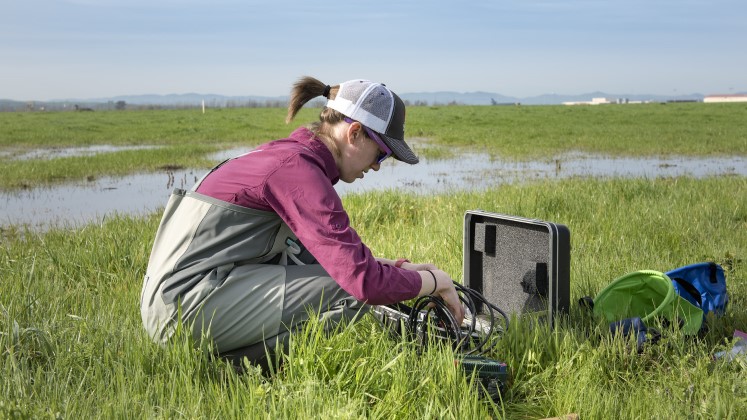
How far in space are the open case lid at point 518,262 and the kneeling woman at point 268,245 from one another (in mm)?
593

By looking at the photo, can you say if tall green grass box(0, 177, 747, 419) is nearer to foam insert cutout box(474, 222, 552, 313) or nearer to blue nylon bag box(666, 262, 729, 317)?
blue nylon bag box(666, 262, 729, 317)

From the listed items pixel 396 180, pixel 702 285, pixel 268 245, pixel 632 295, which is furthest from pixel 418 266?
pixel 396 180

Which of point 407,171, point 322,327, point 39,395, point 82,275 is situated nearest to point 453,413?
point 322,327

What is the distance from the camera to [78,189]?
12242 millimetres

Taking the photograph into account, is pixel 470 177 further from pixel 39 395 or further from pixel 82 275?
pixel 39 395

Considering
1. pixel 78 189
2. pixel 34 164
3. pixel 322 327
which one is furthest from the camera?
pixel 34 164

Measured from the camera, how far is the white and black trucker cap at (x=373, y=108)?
116 inches

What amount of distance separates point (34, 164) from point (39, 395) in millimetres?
13138

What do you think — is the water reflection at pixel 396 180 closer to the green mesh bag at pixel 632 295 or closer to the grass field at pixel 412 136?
the grass field at pixel 412 136

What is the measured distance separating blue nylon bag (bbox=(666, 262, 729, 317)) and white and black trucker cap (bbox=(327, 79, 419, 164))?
185 cm

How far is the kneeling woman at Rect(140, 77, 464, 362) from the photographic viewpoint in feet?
9.40

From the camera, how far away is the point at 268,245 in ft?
10.2

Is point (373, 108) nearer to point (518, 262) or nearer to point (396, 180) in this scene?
point (518, 262)

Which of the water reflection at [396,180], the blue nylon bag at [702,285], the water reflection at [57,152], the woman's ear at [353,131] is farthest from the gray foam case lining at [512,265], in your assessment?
the water reflection at [57,152]
